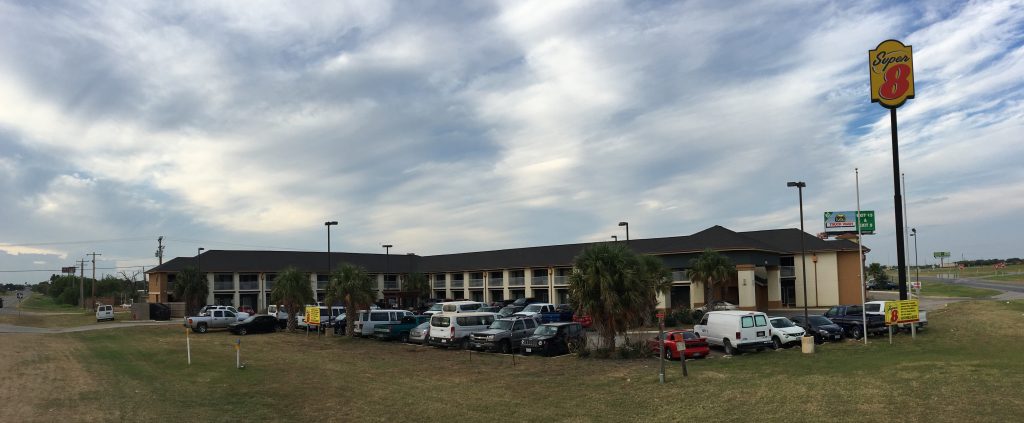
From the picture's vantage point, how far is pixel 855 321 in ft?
101

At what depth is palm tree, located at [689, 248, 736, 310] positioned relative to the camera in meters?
46.1

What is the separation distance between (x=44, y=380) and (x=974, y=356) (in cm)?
2804

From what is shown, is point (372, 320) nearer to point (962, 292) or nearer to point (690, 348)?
point (690, 348)

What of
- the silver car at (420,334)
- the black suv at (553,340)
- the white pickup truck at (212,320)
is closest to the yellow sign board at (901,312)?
the black suv at (553,340)

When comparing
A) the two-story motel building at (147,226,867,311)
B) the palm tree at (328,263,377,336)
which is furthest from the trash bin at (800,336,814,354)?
the two-story motel building at (147,226,867,311)

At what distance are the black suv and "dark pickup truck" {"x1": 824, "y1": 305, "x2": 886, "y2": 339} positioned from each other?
42.7 feet

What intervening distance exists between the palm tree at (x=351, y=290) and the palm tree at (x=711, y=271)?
2303 cm

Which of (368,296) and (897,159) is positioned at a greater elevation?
(897,159)

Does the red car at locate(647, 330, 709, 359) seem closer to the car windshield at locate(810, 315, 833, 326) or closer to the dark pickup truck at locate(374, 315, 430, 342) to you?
the car windshield at locate(810, 315, 833, 326)

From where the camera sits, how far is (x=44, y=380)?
20.0 m

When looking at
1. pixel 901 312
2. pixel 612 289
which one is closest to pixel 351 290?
pixel 612 289

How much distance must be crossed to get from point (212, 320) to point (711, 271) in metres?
33.8

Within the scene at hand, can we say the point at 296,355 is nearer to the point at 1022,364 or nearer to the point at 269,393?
the point at 269,393

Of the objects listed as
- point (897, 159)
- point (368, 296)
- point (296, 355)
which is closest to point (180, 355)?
point (296, 355)
